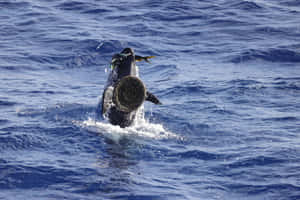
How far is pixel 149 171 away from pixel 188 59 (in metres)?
13.5

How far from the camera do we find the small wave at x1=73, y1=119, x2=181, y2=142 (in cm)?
1596

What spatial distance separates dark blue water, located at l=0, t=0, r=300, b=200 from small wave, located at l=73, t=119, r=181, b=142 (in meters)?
0.04

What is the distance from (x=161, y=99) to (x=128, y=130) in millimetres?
4690

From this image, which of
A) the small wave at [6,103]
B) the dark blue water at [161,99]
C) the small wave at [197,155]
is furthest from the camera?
the small wave at [6,103]

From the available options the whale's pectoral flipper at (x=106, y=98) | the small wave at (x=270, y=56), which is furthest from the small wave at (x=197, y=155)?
the small wave at (x=270, y=56)

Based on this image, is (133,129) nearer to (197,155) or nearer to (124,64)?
(124,64)

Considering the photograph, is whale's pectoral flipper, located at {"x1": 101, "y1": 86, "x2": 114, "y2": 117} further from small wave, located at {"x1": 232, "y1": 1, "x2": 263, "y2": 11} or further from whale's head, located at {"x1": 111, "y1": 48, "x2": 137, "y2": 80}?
small wave, located at {"x1": 232, "y1": 1, "x2": 263, "y2": 11}

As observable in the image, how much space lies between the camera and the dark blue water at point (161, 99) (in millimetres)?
12719

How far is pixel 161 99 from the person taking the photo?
20.7m

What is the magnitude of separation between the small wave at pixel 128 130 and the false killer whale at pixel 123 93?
0.76 feet

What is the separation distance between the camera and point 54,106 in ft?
62.7

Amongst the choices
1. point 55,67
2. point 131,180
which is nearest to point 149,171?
point 131,180

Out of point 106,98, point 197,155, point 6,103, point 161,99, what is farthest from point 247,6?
point 197,155

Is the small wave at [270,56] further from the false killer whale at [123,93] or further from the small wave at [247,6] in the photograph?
the false killer whale at [123,93]
